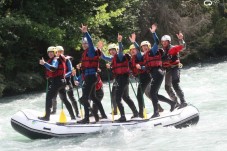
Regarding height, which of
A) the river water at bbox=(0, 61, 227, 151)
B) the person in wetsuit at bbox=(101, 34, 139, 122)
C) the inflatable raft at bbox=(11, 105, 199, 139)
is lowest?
the river water at bbox=(0, 61, 227, 151)

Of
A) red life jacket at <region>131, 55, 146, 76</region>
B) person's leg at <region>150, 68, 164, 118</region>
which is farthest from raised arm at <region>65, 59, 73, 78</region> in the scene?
person's leg at <region>150, 68, 164, 118</region>

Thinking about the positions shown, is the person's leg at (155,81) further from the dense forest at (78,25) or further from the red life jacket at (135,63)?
the dense forest at (78,25)

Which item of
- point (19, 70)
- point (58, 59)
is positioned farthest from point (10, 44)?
point (58, 59)

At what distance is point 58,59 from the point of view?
9.80 meters

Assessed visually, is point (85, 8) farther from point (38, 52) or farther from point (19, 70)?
point (19, 70)

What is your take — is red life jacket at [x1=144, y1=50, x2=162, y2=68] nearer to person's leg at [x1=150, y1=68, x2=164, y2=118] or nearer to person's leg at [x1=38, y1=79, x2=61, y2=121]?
person's leg at [x1=150, y1=68, x2=164, y2=118]

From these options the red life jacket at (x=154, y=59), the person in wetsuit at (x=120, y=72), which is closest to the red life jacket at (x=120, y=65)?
the person in wetsuit at (x=120, y=72)

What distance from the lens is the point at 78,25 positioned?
2002cm

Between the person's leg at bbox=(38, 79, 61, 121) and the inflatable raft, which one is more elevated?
the person's leg at bbox=(38, 79, 61, 121)

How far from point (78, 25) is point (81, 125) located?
10787 mm

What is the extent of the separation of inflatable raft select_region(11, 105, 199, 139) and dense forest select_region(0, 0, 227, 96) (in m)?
7.51

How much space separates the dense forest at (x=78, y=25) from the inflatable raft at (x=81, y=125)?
7513 millimetres

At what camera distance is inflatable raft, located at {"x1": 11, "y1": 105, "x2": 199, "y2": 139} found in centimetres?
972

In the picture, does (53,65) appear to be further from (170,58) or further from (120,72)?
(170,58)
